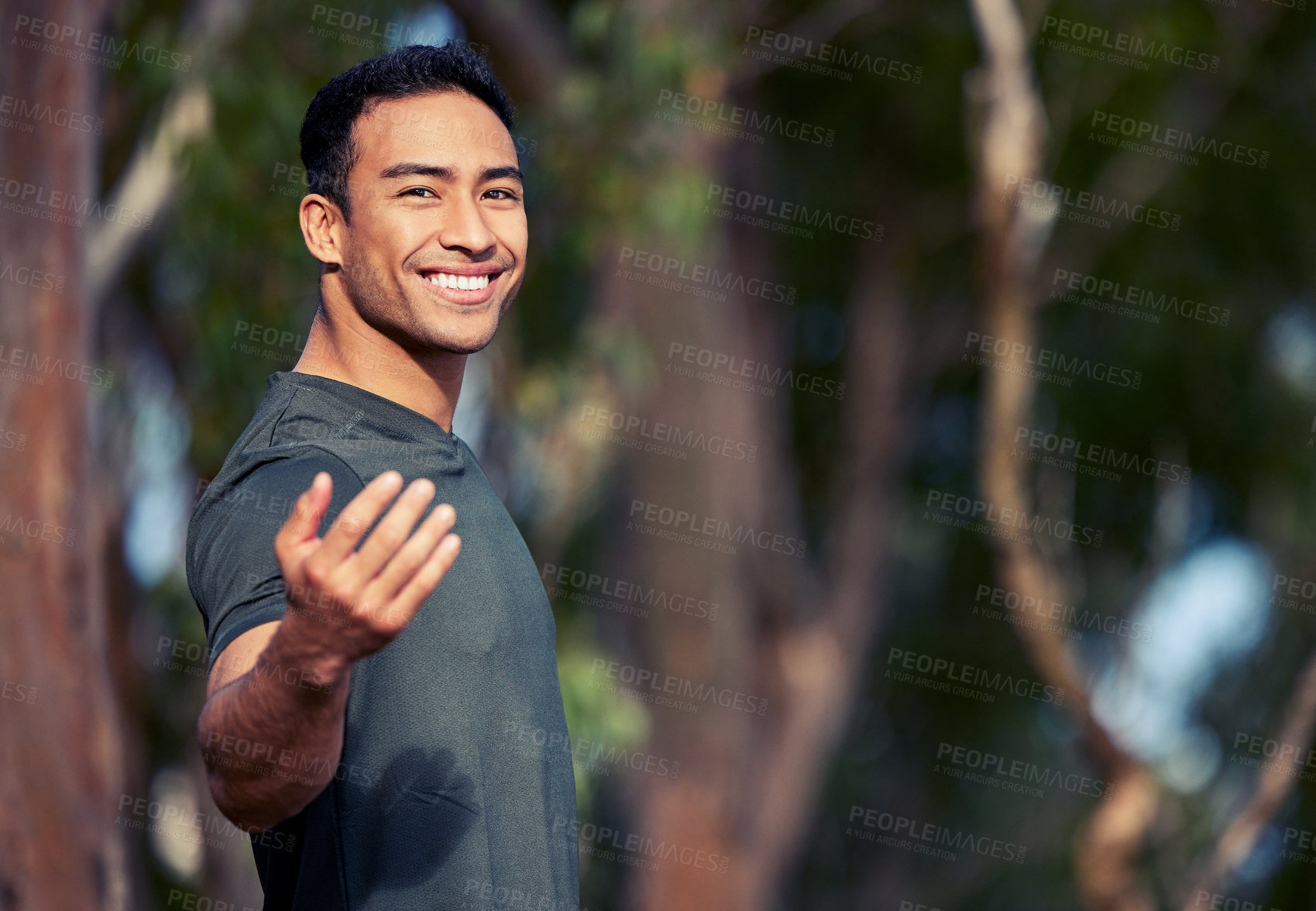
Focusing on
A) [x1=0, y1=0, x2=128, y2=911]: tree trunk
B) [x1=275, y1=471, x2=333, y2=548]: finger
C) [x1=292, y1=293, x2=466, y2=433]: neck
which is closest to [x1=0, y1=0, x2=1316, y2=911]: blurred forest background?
[x1=0, y1=0, x2=128, y2=911]: tree trunk

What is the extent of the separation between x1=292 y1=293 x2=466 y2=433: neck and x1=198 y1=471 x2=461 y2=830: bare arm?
523 mm

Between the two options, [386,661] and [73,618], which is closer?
[386,661]

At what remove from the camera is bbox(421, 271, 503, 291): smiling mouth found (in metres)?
1.97

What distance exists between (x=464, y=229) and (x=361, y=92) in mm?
251

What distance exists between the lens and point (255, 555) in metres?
1.66

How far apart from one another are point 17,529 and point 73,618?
1.00 feet

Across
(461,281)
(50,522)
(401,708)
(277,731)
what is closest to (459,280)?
(461,281)

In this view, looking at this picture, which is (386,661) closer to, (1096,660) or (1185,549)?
(1185,549)

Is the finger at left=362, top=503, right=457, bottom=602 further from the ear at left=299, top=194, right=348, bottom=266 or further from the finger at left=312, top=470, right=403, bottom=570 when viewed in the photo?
the ear at left=299, top=194, right=348, bottom=266

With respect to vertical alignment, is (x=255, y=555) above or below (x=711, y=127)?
below

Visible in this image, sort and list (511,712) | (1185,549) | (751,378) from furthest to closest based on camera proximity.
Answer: (1185,549)
(751,378)
(511,712)

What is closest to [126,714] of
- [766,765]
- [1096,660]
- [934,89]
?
[766,765]

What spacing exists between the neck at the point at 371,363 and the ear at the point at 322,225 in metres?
0.07

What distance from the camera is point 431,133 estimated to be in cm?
199
